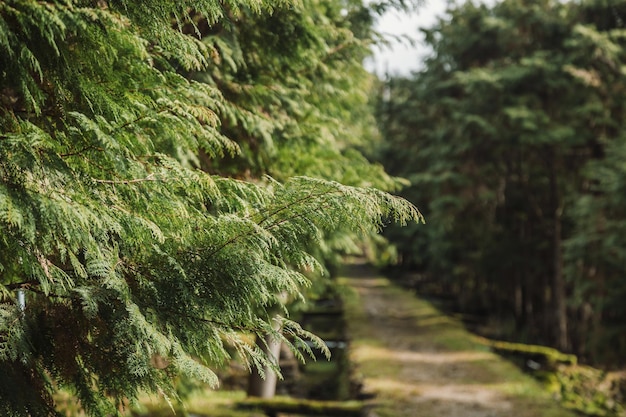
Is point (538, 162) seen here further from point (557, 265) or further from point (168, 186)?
point (168, 186)

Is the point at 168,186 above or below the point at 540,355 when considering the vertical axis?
above

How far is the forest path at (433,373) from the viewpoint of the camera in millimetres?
10109

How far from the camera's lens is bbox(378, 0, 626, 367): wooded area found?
47.6 feet

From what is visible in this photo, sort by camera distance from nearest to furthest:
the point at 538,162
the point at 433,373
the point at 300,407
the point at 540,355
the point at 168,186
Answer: the point at 168,186 → the point at 300,407 → the point at 433,373 → the point at 540,355 → the point at 538,162

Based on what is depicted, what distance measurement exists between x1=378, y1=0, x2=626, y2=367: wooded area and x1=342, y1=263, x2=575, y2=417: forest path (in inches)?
121

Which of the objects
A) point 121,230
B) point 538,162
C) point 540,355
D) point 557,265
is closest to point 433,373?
point 540,355

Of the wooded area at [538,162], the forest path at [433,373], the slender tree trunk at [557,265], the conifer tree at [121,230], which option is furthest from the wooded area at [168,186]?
the slender tree trunk at [557,265]

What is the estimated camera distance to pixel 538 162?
17.4 metres

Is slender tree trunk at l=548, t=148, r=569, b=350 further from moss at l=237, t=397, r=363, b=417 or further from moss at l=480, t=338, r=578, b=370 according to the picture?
moss at l=237, t=397, r=363, b=417

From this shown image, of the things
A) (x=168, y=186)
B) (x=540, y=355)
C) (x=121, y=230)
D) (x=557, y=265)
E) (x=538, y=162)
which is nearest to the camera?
(x=121, y=230)

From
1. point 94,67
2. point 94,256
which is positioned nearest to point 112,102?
point 94,67

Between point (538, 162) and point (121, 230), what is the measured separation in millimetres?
16730

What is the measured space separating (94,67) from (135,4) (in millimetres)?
417

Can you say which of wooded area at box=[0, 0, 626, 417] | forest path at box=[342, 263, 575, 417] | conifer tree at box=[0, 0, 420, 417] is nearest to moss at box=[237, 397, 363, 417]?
forest path at box=[342, 263, 575, 417]
